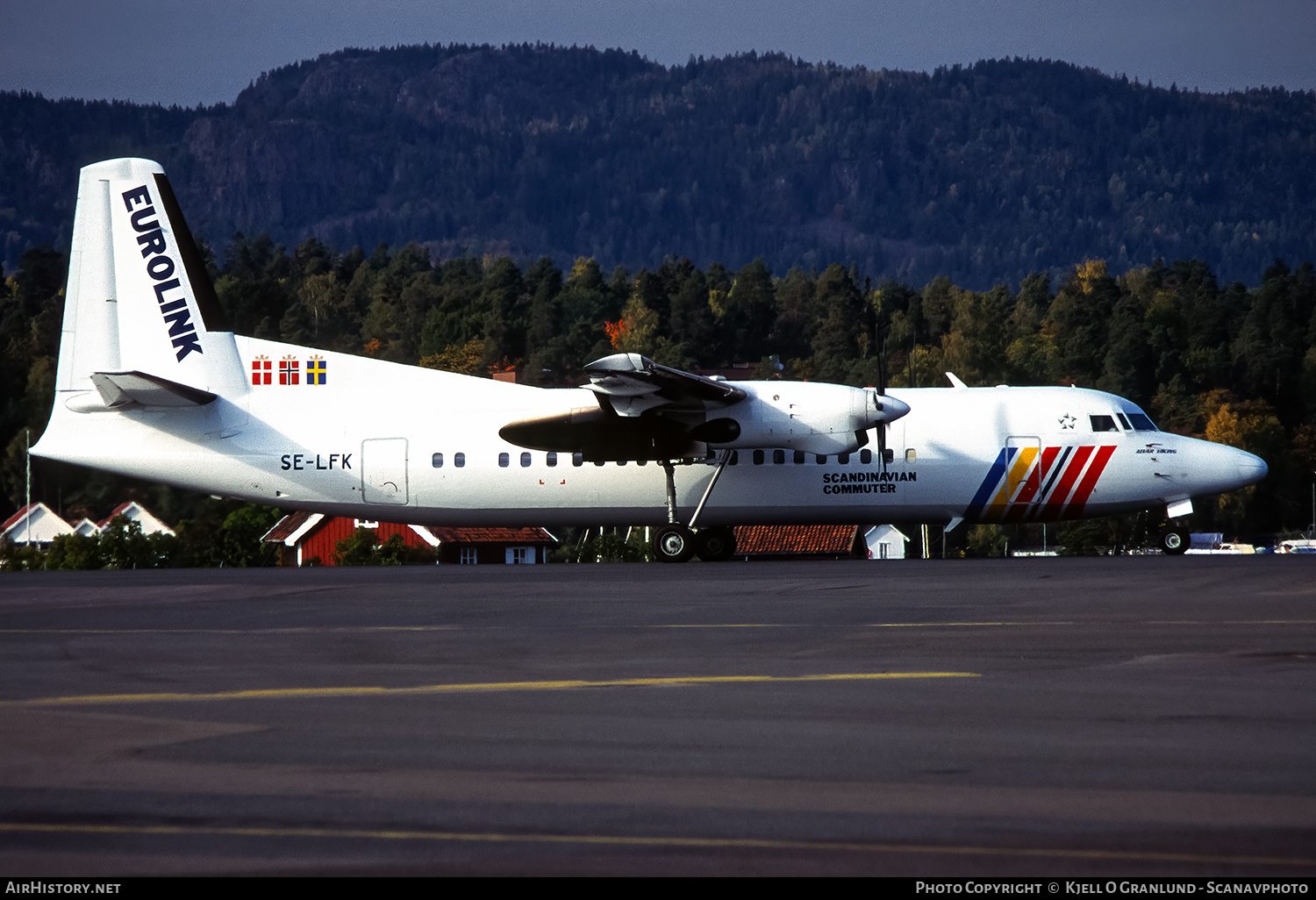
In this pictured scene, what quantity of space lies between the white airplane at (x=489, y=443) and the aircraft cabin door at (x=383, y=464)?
0.09 feet

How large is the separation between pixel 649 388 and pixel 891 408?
4403mm

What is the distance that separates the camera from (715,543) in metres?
26.2

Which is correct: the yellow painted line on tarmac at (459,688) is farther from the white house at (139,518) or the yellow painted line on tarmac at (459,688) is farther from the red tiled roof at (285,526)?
the red tiled roof at (285,526)

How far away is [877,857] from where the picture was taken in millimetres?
5168

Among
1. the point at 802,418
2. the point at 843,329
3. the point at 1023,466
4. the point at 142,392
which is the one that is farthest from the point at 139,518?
the point at 843,329

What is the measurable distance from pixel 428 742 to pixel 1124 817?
11.9 feet

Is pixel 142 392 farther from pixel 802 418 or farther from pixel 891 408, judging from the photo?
pixel 891 408

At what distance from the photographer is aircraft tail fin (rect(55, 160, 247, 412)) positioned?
25.4 meters

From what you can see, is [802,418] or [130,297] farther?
[130,297]

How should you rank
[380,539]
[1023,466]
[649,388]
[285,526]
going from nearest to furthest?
[649,388]
[1023,466]
[380,539]
[285,526]

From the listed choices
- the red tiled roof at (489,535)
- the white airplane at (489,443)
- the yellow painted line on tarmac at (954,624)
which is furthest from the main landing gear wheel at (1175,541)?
the red tiled roof at (489,535)

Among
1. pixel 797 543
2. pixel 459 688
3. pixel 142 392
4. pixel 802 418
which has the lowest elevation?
pixel 797 543

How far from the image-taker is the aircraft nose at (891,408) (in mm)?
24062

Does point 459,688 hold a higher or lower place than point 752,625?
higher
